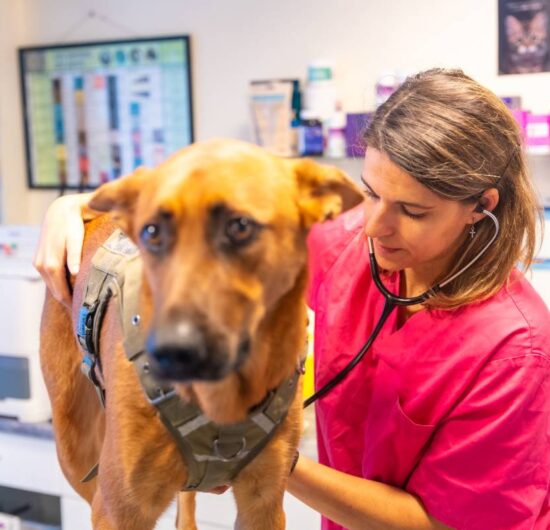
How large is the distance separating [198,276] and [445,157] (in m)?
0.54

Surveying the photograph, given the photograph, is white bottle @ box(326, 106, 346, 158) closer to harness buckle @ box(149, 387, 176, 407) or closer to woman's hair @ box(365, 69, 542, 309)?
woman's hair @ box(365, 69, 542, 309)

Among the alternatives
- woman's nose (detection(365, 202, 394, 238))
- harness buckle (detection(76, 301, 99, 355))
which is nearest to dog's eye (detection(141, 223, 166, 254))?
harness buckle (detection(76, 301, 99, 355))

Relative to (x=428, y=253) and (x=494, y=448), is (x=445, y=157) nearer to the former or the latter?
(x=428, y=253)

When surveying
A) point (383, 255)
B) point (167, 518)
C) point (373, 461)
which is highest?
point (383, 255)

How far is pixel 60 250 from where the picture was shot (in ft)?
4.09

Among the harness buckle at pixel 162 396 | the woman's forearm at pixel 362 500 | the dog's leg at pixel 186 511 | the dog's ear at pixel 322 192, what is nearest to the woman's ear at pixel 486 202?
the dog's ear at pixel 322 192

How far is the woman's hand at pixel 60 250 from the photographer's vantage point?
4.05 ft

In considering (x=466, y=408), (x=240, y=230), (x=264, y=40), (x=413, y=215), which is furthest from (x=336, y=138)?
(x=240, y=230)

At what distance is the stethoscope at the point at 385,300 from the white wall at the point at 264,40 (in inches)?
50.6

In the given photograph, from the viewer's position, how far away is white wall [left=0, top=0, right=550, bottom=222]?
2354 millimetres

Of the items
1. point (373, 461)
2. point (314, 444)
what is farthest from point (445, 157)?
point (314, 444)

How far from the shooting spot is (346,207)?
0.92 metres

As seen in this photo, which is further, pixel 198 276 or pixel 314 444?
pixel 314 444

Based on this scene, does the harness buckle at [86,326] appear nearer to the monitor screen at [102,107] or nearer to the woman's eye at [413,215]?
the woman's eye at [413,215]
